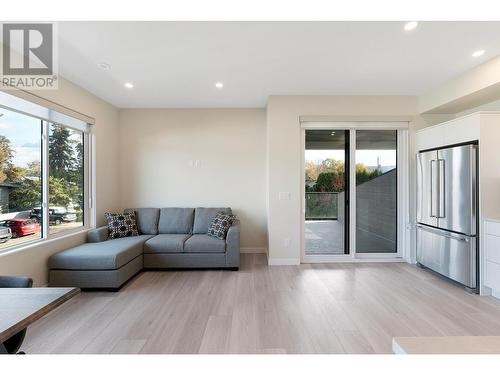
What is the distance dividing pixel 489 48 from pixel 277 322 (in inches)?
142

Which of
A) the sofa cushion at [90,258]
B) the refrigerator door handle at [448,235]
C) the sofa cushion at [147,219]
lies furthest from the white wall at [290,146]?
the sofa cushion at [90,258]

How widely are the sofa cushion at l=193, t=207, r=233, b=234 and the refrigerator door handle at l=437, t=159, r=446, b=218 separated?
3171mm

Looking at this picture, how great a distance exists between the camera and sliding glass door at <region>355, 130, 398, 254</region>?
4105 millimetres

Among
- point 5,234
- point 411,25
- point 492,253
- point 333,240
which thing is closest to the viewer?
point 411,25

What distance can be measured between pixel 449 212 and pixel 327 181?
66.1 inches

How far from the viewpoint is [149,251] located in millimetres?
3666

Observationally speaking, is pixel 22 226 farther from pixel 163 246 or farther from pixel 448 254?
pixel 448 254

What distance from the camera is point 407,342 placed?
2.28 ft

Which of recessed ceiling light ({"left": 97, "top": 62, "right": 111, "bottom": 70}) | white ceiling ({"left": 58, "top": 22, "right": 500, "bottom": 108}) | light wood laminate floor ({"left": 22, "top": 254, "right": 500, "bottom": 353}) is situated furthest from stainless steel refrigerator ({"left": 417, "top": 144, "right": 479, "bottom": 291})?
recessed ceiling light ({"left": 97, "top": 62, "right": 111, "bottom": 70})

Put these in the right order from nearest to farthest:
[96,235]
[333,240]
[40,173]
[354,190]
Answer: [40,173] < [96,235] < [354,190] < [333,240]

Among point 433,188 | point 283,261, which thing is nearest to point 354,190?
point 433,188

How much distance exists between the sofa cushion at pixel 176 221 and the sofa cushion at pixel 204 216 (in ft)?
0.32

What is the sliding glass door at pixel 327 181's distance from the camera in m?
4.11

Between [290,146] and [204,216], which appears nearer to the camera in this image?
[290,146]
